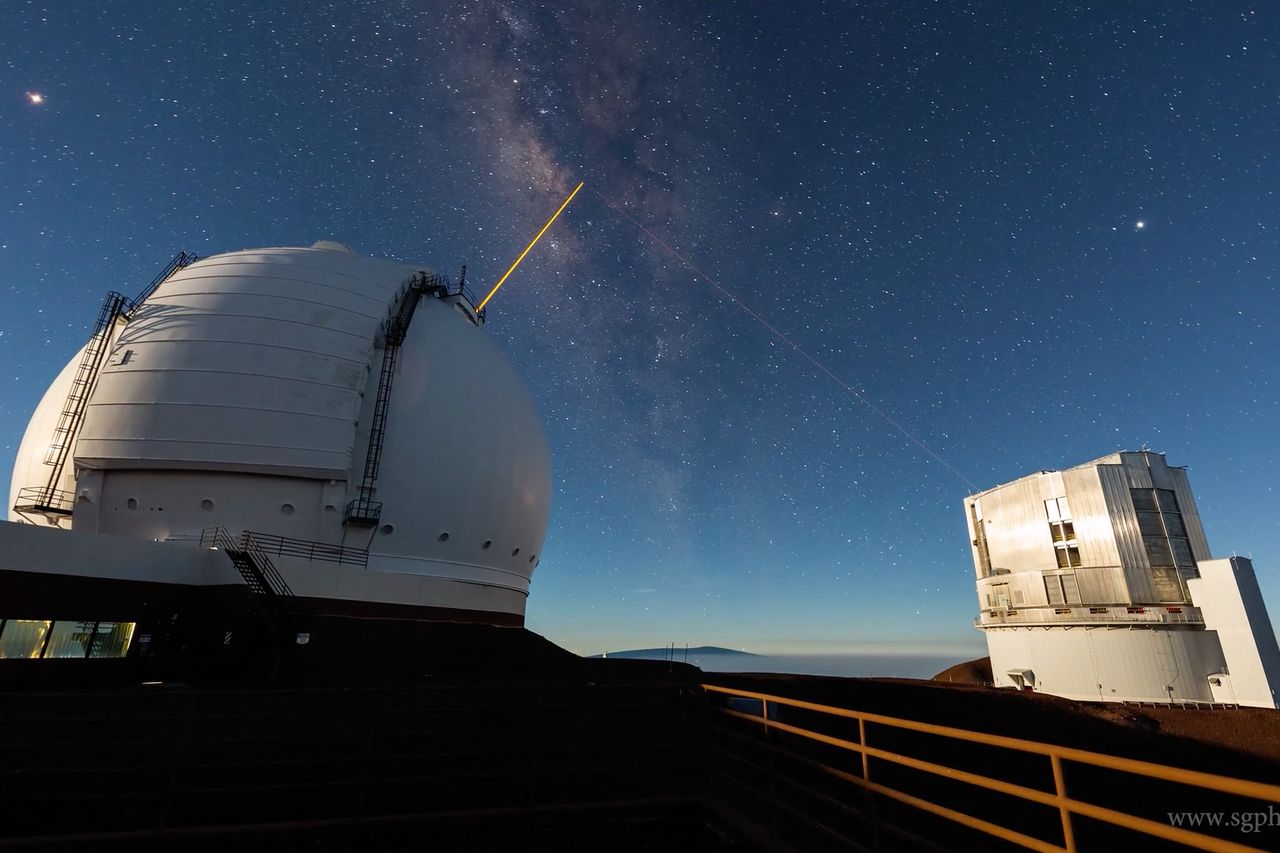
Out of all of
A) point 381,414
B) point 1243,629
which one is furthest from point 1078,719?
point 381,414

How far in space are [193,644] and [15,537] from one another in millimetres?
5428

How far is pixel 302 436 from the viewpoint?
65.8ft

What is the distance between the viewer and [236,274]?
23.8 meters

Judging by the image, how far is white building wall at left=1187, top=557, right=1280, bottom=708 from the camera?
21703 millimetres

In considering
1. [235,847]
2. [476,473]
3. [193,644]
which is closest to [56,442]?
[193,644]

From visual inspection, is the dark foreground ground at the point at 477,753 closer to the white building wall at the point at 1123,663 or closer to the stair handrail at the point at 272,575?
the stair handrail at the point at 272,575

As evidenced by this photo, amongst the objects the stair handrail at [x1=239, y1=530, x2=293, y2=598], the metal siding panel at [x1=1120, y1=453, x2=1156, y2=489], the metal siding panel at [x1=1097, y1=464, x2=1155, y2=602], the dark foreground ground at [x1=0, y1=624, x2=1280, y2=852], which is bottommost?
the dark foreground ground at [x1=0, y1=624, x2=1280, y2=852]

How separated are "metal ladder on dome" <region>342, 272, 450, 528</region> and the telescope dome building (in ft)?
0.27

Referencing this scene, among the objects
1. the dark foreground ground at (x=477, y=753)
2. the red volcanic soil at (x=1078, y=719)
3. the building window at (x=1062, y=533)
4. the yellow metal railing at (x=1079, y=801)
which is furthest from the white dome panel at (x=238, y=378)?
the building window at (x=1062, y=533)

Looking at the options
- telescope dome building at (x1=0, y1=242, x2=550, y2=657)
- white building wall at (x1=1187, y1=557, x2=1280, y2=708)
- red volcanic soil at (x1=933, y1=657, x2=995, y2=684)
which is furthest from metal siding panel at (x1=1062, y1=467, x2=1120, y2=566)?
telescope dome building at (x1=0, y1=242, x2=550, y2=657)

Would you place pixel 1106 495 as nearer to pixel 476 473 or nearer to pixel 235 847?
pixel 476 473

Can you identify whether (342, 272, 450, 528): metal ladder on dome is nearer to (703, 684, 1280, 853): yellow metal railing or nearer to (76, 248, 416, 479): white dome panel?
(76, 248, 416, 479): white dome panel

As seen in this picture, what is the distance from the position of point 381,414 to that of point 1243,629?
3497cm

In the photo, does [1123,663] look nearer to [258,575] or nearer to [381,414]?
[381,414]
